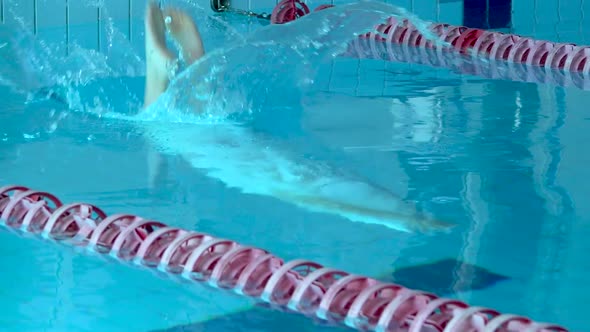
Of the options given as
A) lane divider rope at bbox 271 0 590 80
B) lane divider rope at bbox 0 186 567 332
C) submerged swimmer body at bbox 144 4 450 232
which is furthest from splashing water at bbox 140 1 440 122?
lane divider rope at bbox 0 186 567 332

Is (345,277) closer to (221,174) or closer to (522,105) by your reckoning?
(221,174)

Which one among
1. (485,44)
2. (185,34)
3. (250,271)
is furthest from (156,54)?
(485,44)

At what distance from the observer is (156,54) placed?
5.30 meters

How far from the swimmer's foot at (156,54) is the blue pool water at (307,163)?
109 mm

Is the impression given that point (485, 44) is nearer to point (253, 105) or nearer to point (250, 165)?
point (253, 105)

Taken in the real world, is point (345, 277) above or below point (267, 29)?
below

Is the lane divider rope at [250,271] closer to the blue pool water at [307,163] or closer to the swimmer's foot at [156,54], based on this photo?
the blue pool water at [307,163]

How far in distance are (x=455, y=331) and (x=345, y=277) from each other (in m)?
0.43

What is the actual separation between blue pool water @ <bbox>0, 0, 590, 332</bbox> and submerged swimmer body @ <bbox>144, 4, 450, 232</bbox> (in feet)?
0.13

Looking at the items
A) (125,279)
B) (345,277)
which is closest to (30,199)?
(125,279)

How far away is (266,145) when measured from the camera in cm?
484

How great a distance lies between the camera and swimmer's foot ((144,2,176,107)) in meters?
5.27

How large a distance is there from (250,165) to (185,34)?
1.48 metres

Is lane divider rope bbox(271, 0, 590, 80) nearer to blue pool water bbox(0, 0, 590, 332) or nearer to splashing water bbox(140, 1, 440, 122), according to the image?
splashing water bbox(140, 1, 440, 122)
